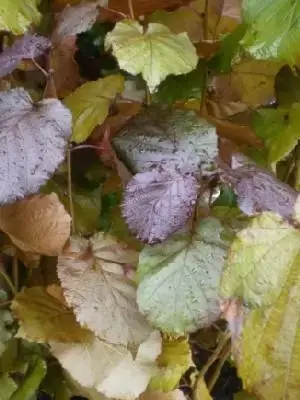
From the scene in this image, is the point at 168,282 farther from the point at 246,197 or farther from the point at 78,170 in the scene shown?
the point at 78,170

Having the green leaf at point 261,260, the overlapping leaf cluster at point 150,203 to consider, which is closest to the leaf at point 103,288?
the overlapping leaf cluster at point 150,203

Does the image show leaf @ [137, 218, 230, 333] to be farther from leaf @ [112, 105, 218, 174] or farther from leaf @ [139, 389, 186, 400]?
leaf @ [139, 389, 186, 400]

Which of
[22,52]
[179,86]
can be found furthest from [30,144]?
[179,86]

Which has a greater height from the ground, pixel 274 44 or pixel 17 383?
pixel 274 44

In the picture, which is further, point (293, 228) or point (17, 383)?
point (17, 383)

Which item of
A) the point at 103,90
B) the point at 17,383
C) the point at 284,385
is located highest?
the point at 103,90

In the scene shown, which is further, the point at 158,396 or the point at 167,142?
the point at 158,396

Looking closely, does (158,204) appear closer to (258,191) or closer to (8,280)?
(258,191)

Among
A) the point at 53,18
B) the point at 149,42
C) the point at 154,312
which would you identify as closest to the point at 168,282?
the point at 154,312
